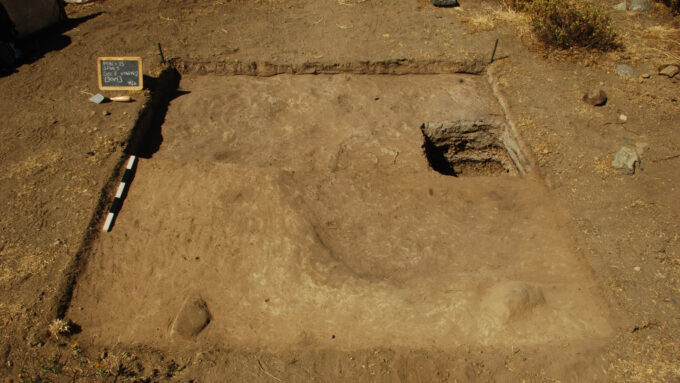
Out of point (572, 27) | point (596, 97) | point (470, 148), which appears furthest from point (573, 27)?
point (470, 148)

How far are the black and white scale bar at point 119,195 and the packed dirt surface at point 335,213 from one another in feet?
0.36

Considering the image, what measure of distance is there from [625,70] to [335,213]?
5.07m

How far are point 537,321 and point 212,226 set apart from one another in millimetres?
3244

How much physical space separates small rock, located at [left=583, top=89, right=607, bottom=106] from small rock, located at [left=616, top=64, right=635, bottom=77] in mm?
762

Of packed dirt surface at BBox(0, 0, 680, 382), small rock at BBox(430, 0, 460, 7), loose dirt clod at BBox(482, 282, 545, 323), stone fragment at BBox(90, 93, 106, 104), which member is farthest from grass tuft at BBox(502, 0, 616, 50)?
stone fragment at BBox(90, 93, 106, 104)

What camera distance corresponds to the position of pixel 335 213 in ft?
15.3

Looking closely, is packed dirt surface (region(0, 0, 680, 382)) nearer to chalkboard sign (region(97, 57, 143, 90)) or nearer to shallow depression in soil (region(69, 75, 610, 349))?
shallow depression in soil (region(69, 75, 610, 349))

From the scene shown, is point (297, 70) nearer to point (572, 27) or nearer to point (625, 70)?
point (572, 27)

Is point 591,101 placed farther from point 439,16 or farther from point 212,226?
point 212,226

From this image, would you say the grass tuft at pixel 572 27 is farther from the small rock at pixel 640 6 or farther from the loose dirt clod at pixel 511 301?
the loose dirt clod at pixel 511 301

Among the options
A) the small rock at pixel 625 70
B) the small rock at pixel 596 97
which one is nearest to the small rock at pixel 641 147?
the small rock at pixel 596 97

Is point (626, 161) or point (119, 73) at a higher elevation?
point (119, 73)

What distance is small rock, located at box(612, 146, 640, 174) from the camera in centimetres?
503

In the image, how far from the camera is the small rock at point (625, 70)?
6391 millimetres
